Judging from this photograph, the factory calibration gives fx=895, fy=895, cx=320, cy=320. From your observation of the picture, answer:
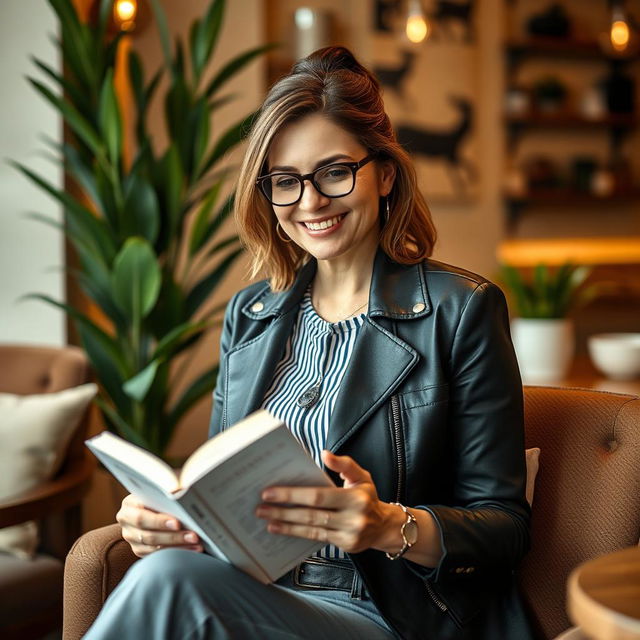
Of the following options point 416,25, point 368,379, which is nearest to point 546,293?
point 416,25

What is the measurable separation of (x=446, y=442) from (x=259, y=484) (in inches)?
16.6

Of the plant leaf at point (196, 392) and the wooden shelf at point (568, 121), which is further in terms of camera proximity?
the wooden shelf at point (568, 121)

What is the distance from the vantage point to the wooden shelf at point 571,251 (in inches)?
199

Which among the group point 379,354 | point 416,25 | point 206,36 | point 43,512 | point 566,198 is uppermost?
point 416,25

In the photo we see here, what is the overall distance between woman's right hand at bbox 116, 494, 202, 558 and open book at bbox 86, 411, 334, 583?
43mm

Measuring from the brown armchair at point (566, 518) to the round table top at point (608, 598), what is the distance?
477 mm

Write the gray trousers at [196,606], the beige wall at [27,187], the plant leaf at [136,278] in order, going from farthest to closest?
the beige wall at [27,187], the plant leaf at [136,278], the gray trousers at [196,606]

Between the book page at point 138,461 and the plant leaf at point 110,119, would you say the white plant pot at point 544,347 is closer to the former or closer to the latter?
the plant leaf at point 110,119

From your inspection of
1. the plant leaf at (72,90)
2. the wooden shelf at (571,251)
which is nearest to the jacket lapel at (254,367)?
the plant leaf at (72,90)

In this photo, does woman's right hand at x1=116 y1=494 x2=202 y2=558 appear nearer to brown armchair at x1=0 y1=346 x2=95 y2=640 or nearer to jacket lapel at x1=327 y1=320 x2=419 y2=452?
jacket lapel at x1=327 y1=320 x2=419 y2=452

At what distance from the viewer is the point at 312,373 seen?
1566mm

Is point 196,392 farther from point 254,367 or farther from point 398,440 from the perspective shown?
point 398,440

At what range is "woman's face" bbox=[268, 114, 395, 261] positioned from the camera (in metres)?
1.54

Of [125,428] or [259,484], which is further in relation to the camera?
[125,428]
